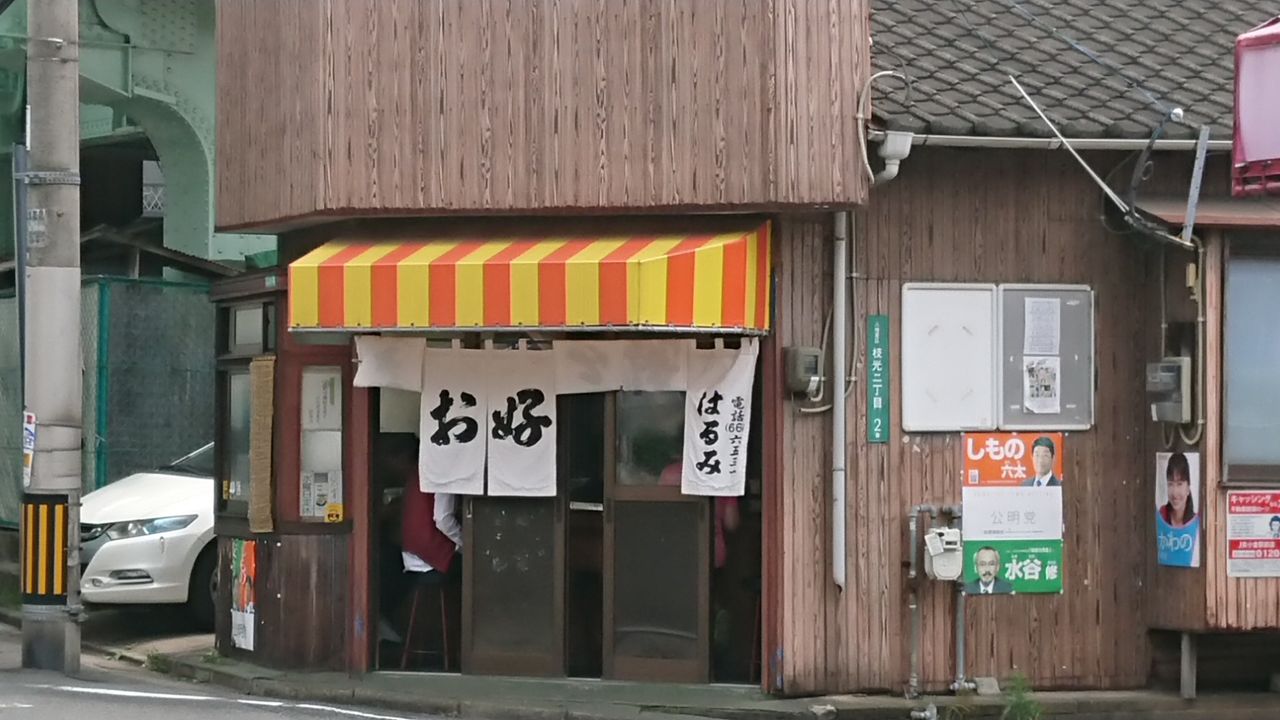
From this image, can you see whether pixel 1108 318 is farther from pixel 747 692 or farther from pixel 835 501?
pixel 747 692

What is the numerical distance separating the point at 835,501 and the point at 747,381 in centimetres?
104

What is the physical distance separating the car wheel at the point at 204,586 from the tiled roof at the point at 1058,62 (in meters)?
7.38

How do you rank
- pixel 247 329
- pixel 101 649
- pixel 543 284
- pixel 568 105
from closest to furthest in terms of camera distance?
pixel 543 284 < pixel 568 105 < pixel 247 329 < pixel 101 649

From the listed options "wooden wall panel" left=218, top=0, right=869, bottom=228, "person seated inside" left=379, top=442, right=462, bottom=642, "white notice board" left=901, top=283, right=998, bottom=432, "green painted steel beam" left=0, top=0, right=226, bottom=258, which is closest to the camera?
"wooden wall panel" left=218, top=0, right=869, bottom=228

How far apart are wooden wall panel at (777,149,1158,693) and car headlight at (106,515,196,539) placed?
19.7 ft

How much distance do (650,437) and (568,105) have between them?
8.00ft

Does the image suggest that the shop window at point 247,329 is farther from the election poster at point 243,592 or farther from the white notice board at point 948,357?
the white notice board at point 948,357

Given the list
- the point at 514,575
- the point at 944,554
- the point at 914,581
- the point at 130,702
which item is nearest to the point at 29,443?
the point at 130,702

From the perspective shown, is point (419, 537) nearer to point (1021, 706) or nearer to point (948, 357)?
point (948, 357)

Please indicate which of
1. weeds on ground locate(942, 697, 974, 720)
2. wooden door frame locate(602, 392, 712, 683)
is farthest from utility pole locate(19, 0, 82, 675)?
weeds on ground locate(942, 697, 974, 720)

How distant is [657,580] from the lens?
12922 mm

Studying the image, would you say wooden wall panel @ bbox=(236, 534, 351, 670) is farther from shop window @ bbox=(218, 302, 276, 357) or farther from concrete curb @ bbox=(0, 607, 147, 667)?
concrete curb @ bbox=(0, 607, 147, 667)

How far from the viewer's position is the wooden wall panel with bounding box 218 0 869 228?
12.2 m

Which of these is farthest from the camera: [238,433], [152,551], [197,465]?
[197,465]
